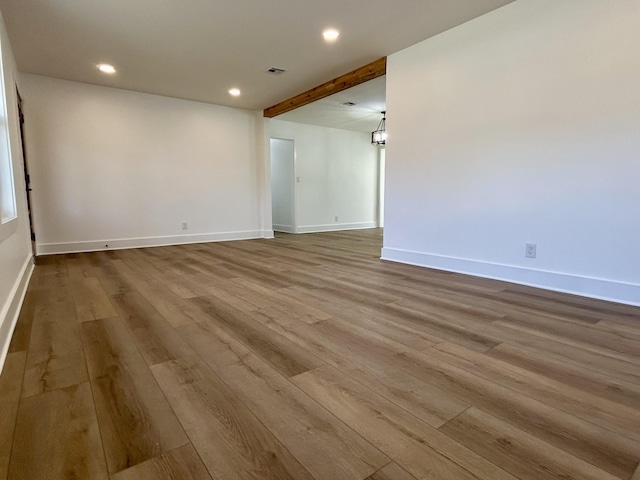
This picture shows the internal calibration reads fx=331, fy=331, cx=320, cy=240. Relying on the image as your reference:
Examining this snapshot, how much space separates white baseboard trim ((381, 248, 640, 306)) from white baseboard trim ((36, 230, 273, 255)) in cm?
348

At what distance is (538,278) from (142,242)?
5303mm

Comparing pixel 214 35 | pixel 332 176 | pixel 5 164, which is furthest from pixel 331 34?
pixel 332 176

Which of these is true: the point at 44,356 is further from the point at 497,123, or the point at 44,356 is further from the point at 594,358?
the point at 497,123

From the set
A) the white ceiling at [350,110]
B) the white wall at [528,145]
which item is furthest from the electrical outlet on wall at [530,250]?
the white ceiling at [350,110]

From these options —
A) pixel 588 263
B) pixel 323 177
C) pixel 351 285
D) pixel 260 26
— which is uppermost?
pixel 260 26

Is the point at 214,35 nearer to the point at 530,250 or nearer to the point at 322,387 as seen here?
the point at 322,387

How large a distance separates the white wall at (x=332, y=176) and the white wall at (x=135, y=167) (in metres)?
1.25

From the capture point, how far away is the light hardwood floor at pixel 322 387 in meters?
0.94

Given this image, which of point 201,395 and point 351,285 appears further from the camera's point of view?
point 351,285

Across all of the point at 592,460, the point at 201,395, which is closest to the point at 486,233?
the point at 592,460

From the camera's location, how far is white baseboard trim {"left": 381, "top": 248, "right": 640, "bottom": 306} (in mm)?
2352

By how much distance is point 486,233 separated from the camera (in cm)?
310

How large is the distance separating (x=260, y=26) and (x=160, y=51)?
4.29 feet

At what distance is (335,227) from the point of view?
8039mm
